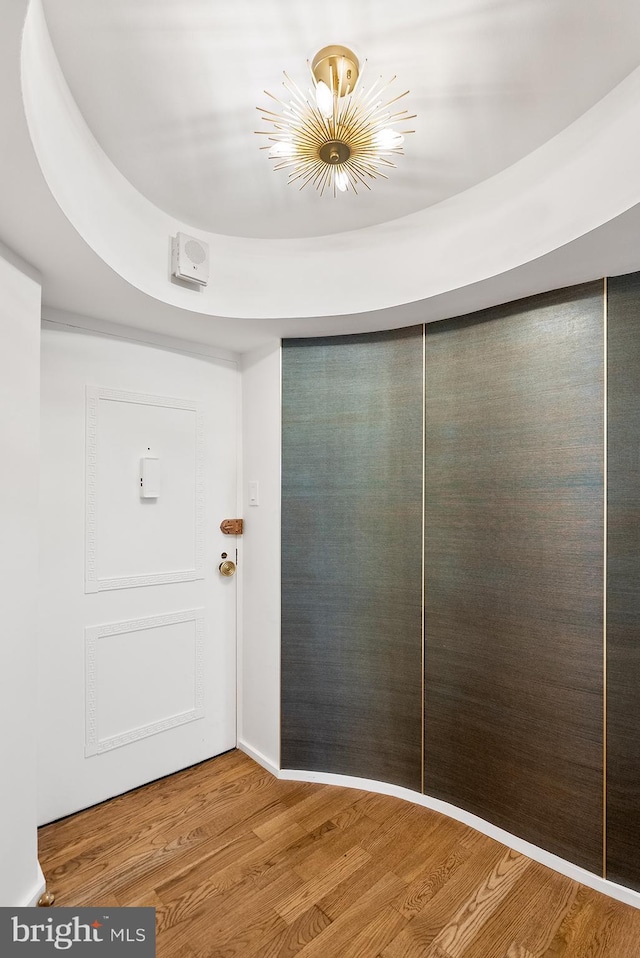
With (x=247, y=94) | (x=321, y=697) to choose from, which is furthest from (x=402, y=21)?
(x=321, y=697)

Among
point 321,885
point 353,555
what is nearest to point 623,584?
point 353,555

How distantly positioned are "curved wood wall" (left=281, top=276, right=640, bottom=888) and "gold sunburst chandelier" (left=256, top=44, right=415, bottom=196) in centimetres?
90

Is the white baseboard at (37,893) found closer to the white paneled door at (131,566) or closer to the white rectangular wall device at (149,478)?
the white paneled door at (131,566)

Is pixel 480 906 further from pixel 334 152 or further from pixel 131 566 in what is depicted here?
pixel 334 152

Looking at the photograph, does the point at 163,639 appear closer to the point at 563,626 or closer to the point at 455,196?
the point at 563,626

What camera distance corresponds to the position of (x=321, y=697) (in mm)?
2486

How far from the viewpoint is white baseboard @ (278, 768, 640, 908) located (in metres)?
1.75

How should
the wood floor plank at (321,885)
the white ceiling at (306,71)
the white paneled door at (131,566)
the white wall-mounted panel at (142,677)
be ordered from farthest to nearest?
1. the white wall-mounted panel at (142,677)
2. the white paneled door at (131,566)
3. the wood floor plank at (321,885)
4. the white ceiling at (306,71)

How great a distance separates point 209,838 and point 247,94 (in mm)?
2718

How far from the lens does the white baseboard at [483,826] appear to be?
175 cm

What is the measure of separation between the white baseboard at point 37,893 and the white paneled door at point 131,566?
0.43m

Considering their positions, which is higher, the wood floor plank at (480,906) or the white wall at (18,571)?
the white wall at (18,571)

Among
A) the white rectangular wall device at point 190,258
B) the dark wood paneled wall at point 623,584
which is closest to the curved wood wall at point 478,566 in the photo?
the dark wood paneled wall at point 623,584

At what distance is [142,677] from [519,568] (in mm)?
1862
